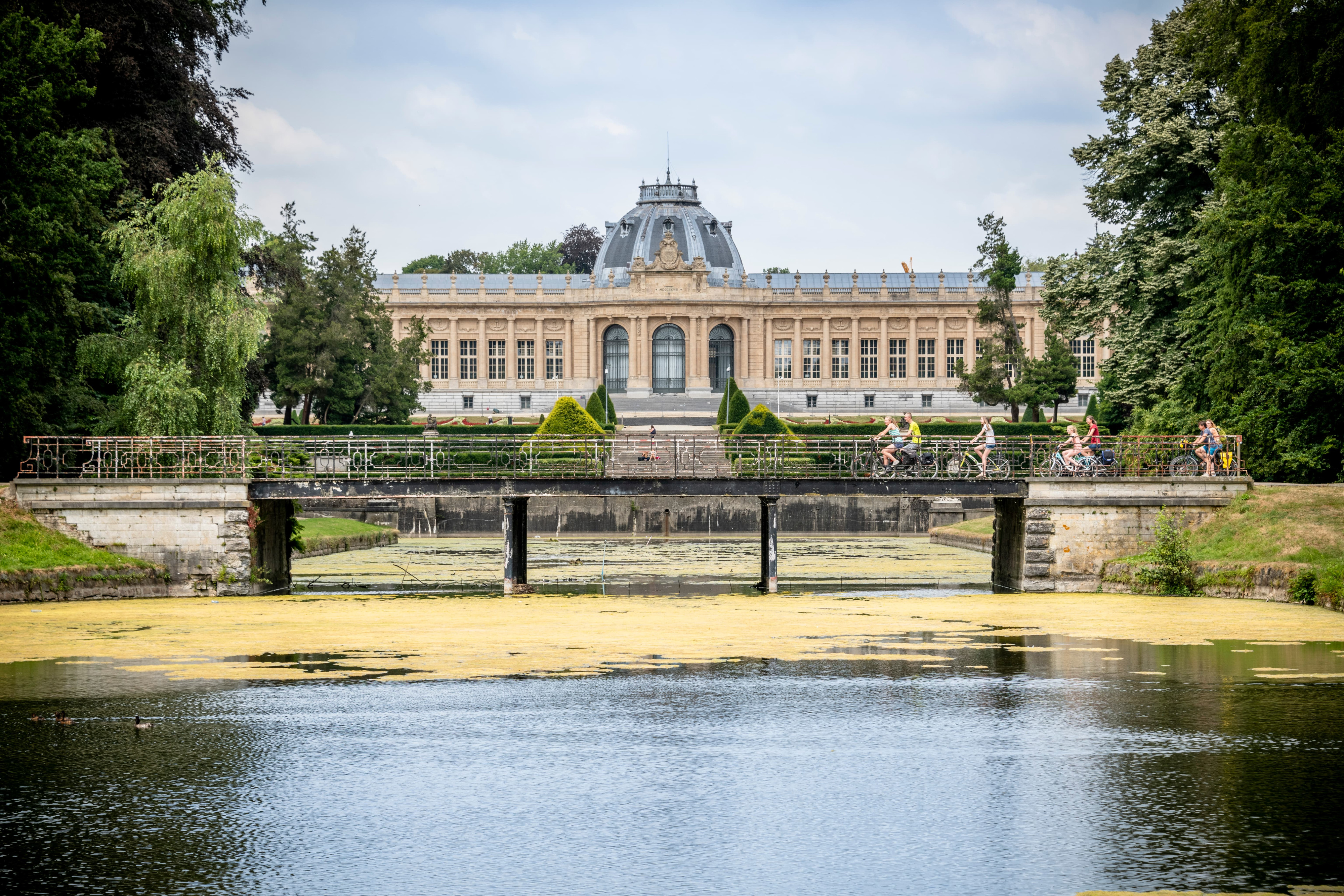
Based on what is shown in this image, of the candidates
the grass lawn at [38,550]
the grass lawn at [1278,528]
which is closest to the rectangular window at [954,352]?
the grass lawn at [1278,528]

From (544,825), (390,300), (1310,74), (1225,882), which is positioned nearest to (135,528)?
(544,825)

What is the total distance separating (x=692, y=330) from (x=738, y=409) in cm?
2758

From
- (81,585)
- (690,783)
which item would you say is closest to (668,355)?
(81,585)

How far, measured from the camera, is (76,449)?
3291 centimetres

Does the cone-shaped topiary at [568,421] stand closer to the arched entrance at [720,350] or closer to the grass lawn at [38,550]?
the grass lawn at [38,550]

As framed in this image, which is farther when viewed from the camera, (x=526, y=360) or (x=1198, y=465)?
(x=526, y=360)

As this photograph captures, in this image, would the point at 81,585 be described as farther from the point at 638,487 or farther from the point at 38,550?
the point at 638,487

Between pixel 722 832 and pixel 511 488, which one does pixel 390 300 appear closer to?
pixel 511 488

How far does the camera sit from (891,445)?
3506 centimetres

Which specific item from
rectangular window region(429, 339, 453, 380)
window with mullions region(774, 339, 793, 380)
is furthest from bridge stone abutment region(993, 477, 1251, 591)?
rectangular window region(429, 339, 453, 380)

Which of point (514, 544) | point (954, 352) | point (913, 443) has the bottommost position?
point (514, 544)

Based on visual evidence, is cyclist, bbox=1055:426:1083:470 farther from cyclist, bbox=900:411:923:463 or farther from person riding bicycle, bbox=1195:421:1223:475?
cyclist, bbox=900:411:923:463

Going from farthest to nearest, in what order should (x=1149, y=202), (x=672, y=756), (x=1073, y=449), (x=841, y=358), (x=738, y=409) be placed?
(x=841, y=358)
(x=738, y=409)
(x=1149, y=202)
(x=1073, y=449)
(x=672, y=756)

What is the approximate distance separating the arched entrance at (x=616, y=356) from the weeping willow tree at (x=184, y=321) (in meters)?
65.7
